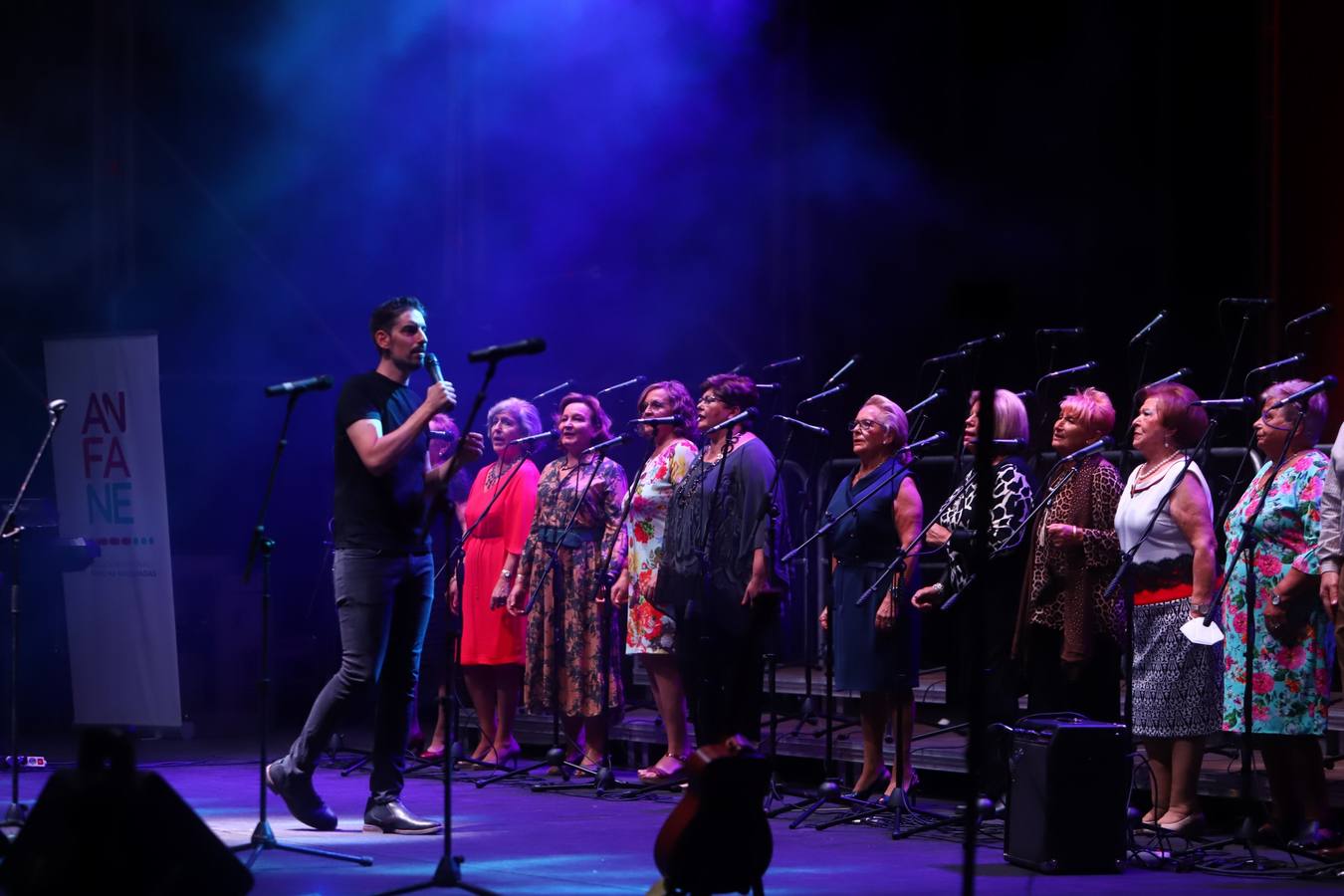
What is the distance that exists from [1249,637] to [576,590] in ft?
10.4

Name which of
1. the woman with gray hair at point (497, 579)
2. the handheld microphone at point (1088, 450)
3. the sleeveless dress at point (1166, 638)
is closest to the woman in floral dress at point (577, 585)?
the woman with gray hair at point (497, 579)

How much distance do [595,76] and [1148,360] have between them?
13.3ft

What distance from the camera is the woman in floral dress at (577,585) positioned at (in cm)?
725

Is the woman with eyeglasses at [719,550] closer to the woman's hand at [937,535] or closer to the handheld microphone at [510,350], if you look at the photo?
the woman's hand at [937,535]

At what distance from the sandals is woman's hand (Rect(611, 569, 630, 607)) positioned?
28.2 inches

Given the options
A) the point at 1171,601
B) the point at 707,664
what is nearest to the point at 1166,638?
the point at 1171,601

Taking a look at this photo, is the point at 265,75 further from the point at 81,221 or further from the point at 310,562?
the point at 310,562

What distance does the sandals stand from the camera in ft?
22.4

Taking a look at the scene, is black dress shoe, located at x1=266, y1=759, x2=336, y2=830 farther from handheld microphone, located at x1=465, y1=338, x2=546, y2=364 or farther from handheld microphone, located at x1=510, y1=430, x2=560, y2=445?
handheld microphone, located at x1=510, y1=430, x2=560, y2=445

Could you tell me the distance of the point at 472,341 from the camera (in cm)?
995

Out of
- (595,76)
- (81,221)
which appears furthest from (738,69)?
(81,221)

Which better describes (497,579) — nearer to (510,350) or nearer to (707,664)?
(707,664)

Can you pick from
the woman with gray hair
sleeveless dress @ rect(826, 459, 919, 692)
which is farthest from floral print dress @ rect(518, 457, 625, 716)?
sleeveless dress @ rect(826, 459, 919, 692)

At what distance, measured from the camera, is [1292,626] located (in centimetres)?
516
